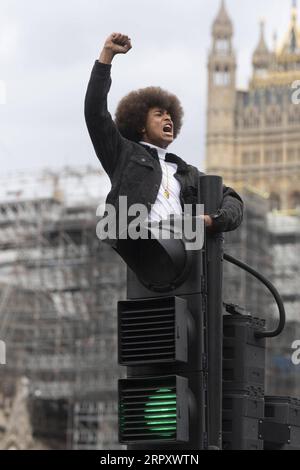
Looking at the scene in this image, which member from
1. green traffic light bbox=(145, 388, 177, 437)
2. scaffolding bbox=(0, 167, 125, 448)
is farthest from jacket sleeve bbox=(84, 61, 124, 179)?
scaffolding bbox=(0, 167, 125, 448)

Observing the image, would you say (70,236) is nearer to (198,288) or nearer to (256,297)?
(256,297)

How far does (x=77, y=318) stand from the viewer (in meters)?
61.7

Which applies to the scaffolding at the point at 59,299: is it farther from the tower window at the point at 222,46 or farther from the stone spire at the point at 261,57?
the stone spire at the point at 261,57

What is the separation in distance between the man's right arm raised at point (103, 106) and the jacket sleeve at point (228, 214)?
0.37m

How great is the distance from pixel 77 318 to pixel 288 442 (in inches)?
2229

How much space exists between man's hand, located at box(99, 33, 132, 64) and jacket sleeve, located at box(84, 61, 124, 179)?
39mm

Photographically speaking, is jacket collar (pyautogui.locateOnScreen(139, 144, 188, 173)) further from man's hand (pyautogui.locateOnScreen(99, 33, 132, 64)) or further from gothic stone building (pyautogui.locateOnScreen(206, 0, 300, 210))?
gothic stone building (pyautogui.locateOnScreen(206, 0, 300, 210))

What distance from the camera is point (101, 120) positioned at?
201 inches

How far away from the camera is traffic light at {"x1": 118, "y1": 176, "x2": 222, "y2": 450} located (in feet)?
15.5

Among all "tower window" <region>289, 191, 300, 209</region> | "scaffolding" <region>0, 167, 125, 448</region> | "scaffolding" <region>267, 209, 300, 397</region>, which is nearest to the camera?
"scaffolding" <region>0, 167, 125, 448</region>

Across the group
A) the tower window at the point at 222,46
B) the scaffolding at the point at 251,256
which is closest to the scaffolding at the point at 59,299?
the scaffolding at the point at 251,256

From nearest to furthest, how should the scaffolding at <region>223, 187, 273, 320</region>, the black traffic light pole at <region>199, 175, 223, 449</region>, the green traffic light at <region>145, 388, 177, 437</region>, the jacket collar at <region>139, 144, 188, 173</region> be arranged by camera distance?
the green traffic light at <region>145, 388, 177, 437</region>, the black traffic light pole at <region>199, 175, 223, 449</region>, the jacket collar at <region>139, 144, 188, 173</region>, the scaffolding at <region>223, 187, 273, 320</region>

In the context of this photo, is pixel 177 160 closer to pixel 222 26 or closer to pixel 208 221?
pixel 208 221

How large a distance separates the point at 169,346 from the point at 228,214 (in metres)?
0.54
